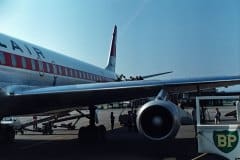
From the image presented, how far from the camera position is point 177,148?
15.1 metres

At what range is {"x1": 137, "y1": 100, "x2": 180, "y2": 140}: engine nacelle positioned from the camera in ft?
35.9

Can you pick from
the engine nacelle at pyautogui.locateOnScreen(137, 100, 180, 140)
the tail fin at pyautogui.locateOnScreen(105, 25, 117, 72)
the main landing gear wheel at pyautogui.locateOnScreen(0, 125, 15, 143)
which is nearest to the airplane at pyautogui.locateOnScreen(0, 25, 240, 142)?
the engine nacelle at pyautogui.locateOnScreen(137, 100, 180, 140)

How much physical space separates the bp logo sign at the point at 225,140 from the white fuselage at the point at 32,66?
23.6 feet

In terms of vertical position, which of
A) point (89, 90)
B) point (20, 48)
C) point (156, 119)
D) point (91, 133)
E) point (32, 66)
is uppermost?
point (20, 48)

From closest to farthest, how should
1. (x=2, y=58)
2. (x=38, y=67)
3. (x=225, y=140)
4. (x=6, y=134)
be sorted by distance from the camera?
1. (x=225, y=140)
2. (x=2, y=58)
3. (x=38, y=67)
4. (x=6, y=134)

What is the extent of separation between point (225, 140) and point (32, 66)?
28.5ft

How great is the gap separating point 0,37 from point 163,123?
19.7ft

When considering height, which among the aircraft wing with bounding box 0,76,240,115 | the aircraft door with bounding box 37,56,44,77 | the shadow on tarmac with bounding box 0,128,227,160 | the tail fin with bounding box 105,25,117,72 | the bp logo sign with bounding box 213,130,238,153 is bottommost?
the shadow on tarmac with bounding box 0,128,227,160

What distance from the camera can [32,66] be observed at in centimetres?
1487

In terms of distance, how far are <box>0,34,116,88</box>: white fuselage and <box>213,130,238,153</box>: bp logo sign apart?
7.19m

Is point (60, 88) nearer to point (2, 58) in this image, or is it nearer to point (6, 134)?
point (2, 58)

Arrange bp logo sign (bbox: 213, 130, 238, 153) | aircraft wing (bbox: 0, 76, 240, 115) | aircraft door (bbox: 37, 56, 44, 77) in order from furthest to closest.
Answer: aircraft door (bbox: 37, 56, 44, 77) → aircraft wing (bbox: 0, 76, 240, 115) → bp logo sign (bbox: 213, 130, 238, 153)

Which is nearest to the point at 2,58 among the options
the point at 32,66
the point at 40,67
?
the point at 32,66

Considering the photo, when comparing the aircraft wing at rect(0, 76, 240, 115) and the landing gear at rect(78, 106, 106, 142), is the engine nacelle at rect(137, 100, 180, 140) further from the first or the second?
the landing gear at rect(78, 106, 106, 142)
